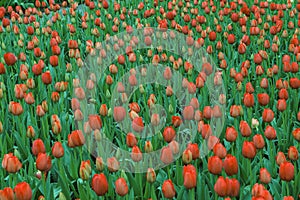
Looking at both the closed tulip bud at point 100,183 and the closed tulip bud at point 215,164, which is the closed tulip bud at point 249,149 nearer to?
the closed tulip bud at point 215,164

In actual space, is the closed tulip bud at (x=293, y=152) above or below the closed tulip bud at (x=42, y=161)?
below

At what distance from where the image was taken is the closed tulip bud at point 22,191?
1982 millimetres

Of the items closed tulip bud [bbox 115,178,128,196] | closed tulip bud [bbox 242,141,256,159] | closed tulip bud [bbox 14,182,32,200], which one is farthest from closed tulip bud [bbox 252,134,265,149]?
closed tulip bud [bbox 14,182,32,200]

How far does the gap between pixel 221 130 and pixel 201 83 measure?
42cm

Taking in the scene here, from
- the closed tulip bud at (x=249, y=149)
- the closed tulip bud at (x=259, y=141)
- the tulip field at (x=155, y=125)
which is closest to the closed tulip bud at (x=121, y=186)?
the tulip field at (x=155, y=125)

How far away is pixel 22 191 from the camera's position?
199cm

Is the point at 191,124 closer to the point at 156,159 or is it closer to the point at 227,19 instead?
the point at 156,159

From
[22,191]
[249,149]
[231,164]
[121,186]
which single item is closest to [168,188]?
[121,186]

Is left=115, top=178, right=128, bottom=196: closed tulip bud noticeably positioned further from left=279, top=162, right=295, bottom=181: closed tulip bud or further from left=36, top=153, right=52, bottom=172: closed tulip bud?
left=279, top=162, right=295, bottom=181: closed tulip bud

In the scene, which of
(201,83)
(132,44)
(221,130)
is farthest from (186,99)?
(132,44)

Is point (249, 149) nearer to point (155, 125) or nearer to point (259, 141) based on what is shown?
point (259, 141)

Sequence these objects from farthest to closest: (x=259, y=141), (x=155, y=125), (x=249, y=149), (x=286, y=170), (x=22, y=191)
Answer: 1. (x=155, y=125)
2. (x=259, y=141)
3. (x=249, y=149)
4. (x=286, y=170)
5. (x=22, y=191)

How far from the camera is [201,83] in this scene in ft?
11.1

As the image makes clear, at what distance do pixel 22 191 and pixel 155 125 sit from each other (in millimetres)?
913
